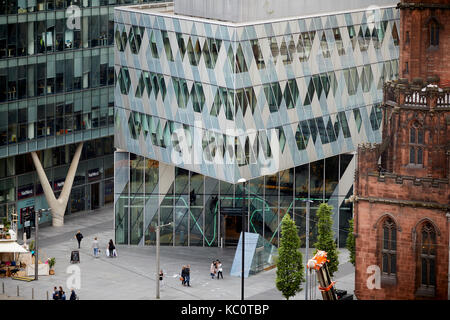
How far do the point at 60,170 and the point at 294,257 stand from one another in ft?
114

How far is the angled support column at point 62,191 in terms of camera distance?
94.2m

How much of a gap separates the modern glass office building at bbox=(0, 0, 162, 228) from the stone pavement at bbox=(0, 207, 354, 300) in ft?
20.2

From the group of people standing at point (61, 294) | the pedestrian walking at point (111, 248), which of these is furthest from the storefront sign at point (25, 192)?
the group of people standing at point (61, 294)

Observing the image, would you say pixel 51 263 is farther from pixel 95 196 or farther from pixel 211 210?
pixel 95 196

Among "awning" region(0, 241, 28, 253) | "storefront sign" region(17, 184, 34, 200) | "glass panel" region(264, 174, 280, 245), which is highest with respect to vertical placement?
"storefront sign" region(17, 184, 34, 200)

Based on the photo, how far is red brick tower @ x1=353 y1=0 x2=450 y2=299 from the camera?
66250 mm

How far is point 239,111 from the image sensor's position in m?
78.4

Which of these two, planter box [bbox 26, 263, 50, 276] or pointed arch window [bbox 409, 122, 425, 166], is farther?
planter box [bbox 26, 263, 50, 276]

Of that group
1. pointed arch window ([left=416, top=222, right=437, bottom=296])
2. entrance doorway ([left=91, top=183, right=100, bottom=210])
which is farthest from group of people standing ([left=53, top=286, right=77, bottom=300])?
entrance doorway ([left=91, top=183, right=100, bottom=210])

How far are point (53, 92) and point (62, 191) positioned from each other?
31.4 ft

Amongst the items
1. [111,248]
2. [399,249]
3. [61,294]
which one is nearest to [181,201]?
[111,248]

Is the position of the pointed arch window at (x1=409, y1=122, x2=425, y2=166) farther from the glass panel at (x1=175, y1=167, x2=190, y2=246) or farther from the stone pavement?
the glass panel at (x1=175, y1=167, x2=190, y2=246)
